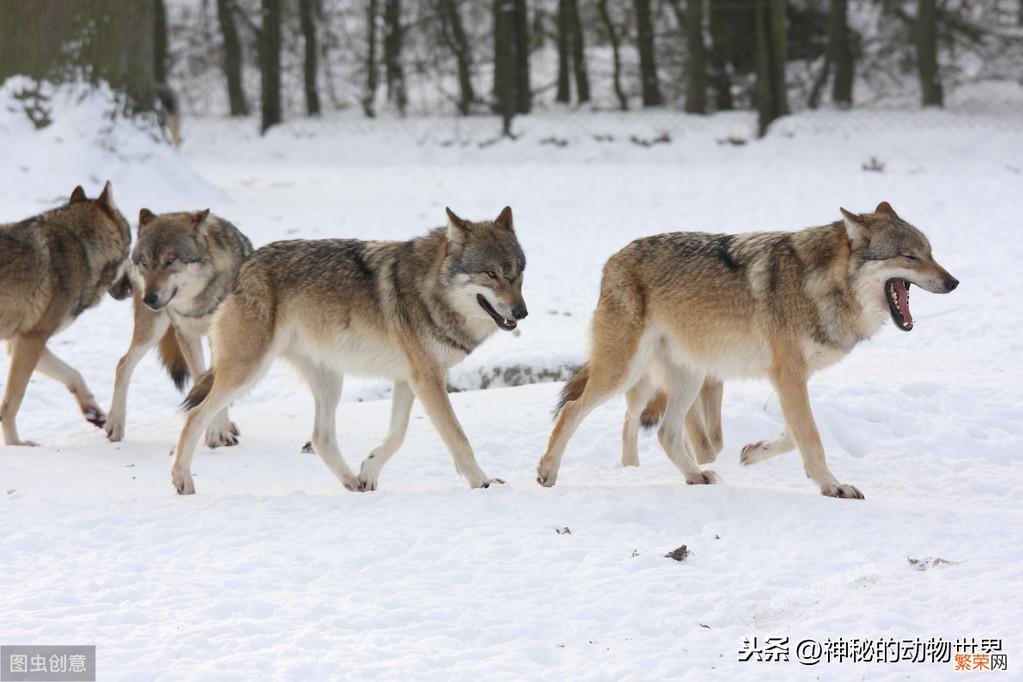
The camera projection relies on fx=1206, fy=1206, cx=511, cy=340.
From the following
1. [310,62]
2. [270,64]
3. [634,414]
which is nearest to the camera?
[634,414]

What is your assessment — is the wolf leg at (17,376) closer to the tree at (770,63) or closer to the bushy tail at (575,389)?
the bushy tail at (575,389)

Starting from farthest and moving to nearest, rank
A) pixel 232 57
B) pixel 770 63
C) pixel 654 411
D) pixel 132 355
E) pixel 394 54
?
pixel 394 54, pixel 232 57, pixel 770 63, pixel 132 355, pixel 654 411

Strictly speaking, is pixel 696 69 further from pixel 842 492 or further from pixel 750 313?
pixel 842 492

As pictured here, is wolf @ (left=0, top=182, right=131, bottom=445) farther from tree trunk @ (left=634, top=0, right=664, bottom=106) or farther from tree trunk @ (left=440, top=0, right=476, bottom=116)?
tree trunk @ (left=634, top=0, right=664, bottom=106)

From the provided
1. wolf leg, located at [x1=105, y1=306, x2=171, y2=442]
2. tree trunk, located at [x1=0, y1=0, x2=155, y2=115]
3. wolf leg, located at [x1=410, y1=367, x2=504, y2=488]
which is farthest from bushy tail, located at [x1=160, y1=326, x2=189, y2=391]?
tree trunk, located at [x1=0, y1=0, x2=155, y2=115]

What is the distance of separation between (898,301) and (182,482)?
3469mm

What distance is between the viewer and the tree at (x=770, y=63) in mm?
18938

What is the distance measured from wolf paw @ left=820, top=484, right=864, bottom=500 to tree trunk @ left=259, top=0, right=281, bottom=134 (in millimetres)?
18560

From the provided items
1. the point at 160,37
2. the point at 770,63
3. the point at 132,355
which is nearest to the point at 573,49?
the point at 770,63

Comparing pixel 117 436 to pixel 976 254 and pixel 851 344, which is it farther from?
pixel 976 254

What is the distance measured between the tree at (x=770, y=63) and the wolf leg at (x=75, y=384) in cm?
1398

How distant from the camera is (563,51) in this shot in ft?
78.3

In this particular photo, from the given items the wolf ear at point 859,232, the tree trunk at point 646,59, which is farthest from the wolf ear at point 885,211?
the tree trunk at point 646,59

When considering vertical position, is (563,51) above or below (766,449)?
above
